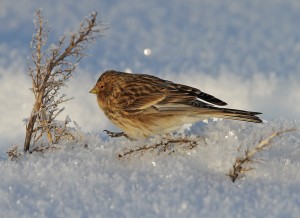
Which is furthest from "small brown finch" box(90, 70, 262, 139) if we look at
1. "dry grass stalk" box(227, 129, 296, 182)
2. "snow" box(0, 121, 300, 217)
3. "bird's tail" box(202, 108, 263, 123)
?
"dry grass stalk" box(227, 129, 296, 182)

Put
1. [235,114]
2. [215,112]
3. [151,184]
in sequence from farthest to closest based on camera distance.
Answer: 1. [215,112]
2. [235,114]
3. [151,184]

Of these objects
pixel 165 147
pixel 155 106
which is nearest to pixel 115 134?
pixel 155 106

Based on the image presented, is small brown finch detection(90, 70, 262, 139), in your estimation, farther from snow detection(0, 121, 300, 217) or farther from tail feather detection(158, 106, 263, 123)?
snow detection(0, 121, 300, 217)

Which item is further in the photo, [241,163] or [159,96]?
[159,96]

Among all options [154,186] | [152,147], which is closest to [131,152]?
[152,147]

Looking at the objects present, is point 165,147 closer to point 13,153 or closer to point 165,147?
point 165,147

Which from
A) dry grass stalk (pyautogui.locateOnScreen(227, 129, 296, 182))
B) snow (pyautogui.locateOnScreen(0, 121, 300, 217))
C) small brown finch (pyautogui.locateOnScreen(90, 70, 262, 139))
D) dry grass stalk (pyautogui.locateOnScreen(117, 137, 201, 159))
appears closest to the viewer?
snow (pyautogui.locateOnScreen(0, 121, 300, 217))

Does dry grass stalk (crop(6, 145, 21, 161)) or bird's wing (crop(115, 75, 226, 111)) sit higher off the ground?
bird's wing (crop(115, 75, 226, 111))
